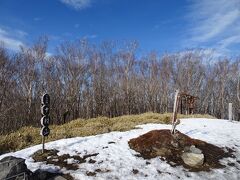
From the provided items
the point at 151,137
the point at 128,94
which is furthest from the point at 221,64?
the point at 151,137

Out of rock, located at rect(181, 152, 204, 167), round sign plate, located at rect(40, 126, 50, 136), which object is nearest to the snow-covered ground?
rock, located at rect(181, 152, 204, 167)

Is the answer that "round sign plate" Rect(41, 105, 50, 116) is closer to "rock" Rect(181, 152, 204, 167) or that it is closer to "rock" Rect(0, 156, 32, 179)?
"rock" Rect(0, 156, 32, 179)

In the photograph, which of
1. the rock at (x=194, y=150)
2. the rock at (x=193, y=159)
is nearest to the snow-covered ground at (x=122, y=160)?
the rock at (x=193, y=159)

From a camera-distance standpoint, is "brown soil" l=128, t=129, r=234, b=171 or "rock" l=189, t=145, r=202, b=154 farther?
"rock" l=189, t=145, r=202, b=154

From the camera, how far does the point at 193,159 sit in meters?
9.45

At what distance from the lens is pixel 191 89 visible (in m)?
50.0

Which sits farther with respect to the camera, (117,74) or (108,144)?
(117,74)

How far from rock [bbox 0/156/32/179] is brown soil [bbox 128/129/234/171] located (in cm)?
405

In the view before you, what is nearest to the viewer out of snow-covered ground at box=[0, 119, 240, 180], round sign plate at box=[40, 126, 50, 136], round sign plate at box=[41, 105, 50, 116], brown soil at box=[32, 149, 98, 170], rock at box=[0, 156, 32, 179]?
rock at box=[0, 156, 32, 179]

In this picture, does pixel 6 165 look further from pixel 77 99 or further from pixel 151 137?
pixel 77 99

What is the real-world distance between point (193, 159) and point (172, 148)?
1179mm

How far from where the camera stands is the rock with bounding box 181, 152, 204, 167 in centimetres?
933

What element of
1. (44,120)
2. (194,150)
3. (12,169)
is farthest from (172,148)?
(12,169)

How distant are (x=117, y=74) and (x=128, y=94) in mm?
4629
